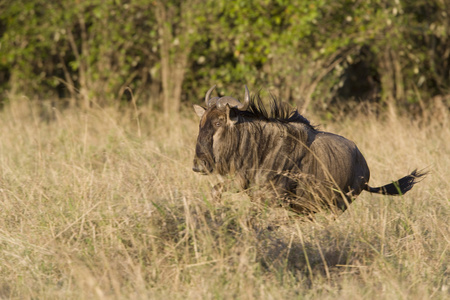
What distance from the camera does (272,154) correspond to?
520cm

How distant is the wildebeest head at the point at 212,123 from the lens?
503 centimetres

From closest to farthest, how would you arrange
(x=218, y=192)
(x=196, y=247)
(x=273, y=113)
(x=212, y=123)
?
(x=196, y=247)
(x=218, y=192)
(x=212, y=123)
(x=273, y=113)

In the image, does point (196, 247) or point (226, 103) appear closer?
point (196, 247)

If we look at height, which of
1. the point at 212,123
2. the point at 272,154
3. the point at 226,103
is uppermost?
the point at 226,103

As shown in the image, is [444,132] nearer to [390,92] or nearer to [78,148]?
[390,92]

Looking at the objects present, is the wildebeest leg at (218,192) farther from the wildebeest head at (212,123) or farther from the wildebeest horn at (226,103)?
the wildebeest horn at (226,103)

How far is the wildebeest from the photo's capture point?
507 cm

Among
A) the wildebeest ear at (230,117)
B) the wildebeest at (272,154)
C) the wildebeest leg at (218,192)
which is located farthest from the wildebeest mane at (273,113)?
the wildebeest leg at (218,192)

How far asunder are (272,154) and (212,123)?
0.57m

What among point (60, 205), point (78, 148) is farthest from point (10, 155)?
point (60, 205)

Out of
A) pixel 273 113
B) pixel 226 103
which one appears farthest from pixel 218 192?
pixel 273 113

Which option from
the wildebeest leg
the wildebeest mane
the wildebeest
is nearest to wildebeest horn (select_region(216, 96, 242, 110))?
the wildebeest

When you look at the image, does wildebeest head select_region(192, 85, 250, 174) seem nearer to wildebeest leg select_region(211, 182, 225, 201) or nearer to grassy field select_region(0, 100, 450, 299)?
wildebeest leg select_region(211, 182, 225, 201)

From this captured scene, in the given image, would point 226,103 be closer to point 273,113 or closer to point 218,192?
point 273,113
